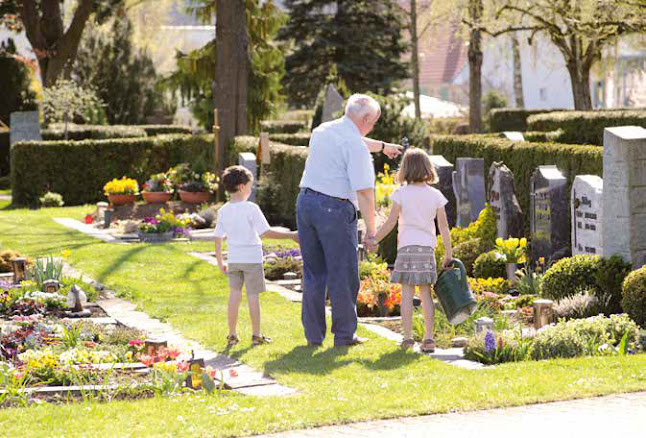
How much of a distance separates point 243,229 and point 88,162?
16.4m

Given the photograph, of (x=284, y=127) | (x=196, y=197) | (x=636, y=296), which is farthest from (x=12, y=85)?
(x=636, y=296)

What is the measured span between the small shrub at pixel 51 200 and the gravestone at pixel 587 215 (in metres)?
15.1

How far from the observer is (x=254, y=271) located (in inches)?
368

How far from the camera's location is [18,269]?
12.6 m

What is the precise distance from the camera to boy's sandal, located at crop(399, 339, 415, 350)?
8983 millimetres

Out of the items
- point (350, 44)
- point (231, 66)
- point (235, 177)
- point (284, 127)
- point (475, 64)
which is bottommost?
point (235, 177)

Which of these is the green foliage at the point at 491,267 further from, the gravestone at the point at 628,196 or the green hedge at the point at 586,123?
the green hedge at the point at 586,123

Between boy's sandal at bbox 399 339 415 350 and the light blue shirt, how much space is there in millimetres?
1206

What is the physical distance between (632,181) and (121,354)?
4819mm

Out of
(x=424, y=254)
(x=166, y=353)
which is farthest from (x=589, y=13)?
(x=166, y=353)

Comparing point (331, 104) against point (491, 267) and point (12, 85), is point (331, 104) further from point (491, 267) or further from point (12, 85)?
point (12, 85)

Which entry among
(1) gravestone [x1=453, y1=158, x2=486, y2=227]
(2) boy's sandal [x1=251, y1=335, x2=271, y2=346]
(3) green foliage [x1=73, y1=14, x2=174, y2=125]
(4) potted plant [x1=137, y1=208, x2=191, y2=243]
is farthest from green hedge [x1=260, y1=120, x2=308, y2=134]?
(2) boy's sandal [x1=251, y1=335, x2=271, y2=346]

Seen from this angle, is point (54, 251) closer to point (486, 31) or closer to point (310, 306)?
point (310, 306)

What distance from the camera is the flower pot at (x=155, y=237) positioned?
18.0m
